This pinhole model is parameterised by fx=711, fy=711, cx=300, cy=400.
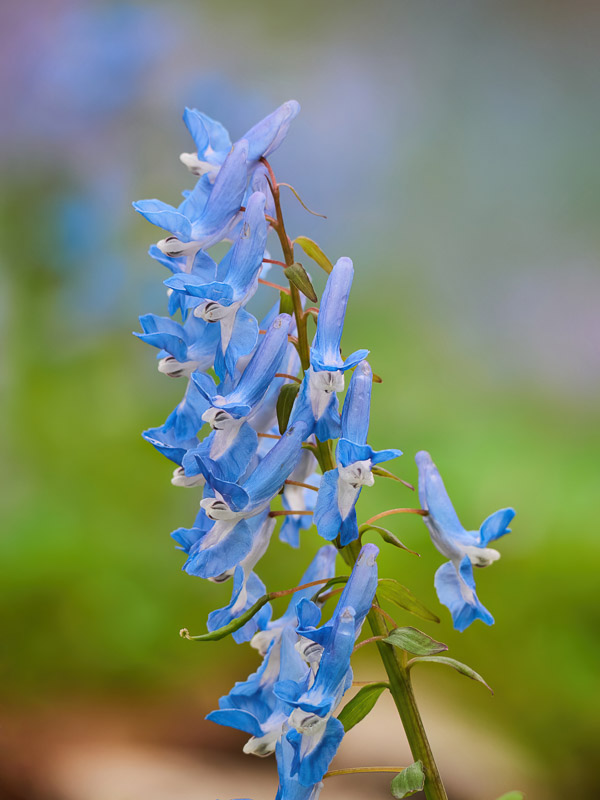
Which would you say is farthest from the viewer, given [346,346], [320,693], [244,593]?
[346,346]

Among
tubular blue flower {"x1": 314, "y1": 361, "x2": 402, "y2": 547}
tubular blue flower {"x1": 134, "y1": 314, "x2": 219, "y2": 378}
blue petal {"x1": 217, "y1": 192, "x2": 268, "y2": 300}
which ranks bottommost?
tubular blue flower {"x1": 314, "y1": 361, "x2": 402, "y2": 547}

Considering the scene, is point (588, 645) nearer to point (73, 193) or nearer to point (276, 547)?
point (276, 547)

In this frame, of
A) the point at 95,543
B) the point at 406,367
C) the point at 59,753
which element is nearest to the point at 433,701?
the point at 59,753

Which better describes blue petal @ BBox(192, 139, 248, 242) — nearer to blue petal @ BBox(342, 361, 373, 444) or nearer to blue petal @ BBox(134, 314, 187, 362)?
blue petal @ BBox(134, 314, 187, 362)

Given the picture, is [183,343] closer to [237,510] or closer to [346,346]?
[237,510]

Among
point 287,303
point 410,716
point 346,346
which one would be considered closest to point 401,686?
point 410,716

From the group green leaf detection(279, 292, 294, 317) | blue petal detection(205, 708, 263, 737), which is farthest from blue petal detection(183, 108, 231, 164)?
blue petal detection(205, 708, 263, 737)

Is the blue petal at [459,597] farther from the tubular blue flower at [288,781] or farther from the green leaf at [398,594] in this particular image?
the tubular blue flower at [288,781]
